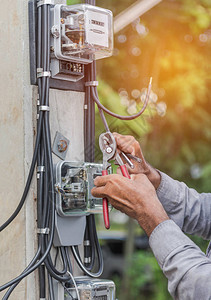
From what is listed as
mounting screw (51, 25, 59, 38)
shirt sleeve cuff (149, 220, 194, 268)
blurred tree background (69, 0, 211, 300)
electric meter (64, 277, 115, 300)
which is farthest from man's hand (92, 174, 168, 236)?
blurred tree background (69, 0, 211, 300)

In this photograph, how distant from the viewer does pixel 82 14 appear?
3.97 ft

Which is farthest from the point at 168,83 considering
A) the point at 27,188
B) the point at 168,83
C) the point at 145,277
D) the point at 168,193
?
the point at 27,188

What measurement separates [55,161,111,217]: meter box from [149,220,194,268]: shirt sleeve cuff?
0.19 m

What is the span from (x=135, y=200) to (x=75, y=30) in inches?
16.4

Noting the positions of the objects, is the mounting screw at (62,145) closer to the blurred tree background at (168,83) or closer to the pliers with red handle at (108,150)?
the pliers with red handle at (108,150)

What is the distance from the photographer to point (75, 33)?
1.22 metres

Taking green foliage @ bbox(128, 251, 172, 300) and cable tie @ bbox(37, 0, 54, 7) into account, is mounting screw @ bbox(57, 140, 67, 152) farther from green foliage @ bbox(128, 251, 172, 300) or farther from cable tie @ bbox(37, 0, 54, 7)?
green foliage @ bbox(128, 251, 172, 300)

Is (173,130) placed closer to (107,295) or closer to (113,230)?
(113,230)

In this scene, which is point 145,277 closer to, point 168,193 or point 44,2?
point 168,193

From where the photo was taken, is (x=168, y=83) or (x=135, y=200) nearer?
(x=135, y=200)

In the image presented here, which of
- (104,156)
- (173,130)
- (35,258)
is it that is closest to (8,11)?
(104,156)

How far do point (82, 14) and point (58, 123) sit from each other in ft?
0.86

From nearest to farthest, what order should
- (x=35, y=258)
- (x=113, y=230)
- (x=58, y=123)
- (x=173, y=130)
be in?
(x=35, y=258), (x=58, y=123), (x=173, y=130), (x=113, y=230)

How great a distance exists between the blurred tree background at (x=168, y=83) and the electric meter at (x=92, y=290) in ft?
5.87
